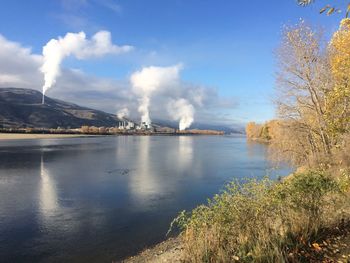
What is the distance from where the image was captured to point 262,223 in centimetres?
870

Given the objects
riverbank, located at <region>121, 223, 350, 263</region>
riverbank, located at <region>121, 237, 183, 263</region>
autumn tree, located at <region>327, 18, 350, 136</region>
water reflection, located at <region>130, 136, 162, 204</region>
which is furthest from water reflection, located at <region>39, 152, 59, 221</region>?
autumn tree, located at <region>327, 18, 350, 136</region>

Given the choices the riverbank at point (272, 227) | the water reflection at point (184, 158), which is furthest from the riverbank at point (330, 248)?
the water reflection at point (184, 158)

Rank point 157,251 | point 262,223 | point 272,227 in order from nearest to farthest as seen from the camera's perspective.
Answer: point 262,223 → point 272,227 → point 157,251

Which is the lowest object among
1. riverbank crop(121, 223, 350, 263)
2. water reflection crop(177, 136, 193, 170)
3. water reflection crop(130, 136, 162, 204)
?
water reflection crop(130, 136, 162, 204)

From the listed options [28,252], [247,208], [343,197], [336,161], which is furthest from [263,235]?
[336,161]

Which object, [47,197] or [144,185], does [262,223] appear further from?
[144,185]

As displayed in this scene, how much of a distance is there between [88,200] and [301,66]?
2061cm

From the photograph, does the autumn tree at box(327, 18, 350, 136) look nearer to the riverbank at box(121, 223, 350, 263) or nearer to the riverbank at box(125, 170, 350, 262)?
the riverbank at box(125, 170, 350, 262)

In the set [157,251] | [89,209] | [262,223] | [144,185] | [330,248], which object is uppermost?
[262,223]

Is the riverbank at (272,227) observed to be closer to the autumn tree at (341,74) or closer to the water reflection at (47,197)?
the autumn tree at (341,74)

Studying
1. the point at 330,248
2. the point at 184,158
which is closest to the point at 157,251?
the point at 330,248

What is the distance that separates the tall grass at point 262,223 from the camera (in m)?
7.73

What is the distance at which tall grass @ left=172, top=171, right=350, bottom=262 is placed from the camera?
7730mm

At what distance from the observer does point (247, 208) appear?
9016 mm
